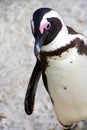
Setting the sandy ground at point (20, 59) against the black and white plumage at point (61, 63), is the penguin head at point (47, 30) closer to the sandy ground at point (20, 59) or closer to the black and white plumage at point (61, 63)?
the black and white plumage at point (61, 63)

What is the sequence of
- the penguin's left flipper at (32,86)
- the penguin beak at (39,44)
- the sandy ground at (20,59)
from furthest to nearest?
the sandy ground at (20,59)
the penguin's left flipper at (32,86)
the penguin beak at (39,44)

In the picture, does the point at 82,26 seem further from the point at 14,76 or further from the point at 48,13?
the point at 48,13

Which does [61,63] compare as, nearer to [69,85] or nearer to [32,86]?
[69,85]

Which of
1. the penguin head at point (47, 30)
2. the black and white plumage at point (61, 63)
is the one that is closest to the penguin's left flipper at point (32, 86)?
the black and white plumage at point (61, 63)

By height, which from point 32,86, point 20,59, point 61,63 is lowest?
point 20,59

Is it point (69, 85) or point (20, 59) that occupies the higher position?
point (69, 85)

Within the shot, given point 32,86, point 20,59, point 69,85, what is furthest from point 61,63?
point 20,59

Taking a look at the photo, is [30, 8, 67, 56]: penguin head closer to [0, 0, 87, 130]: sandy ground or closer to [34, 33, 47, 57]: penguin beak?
[34, 33, 47, 57]: penguin beak

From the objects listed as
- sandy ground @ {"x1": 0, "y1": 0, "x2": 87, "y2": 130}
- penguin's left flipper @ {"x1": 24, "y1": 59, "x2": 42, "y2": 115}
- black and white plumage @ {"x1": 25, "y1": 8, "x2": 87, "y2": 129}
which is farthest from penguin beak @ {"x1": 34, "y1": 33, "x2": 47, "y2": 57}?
sandy ground @ {"x1": 0, "y1": 0, "x2": 87, "y2": 130}

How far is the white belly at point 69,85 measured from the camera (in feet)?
4.13

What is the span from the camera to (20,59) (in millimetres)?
2014

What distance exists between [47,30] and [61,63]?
0.39ft

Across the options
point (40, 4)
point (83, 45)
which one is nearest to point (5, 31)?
point (40, 4)

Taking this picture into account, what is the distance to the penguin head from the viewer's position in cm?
118
